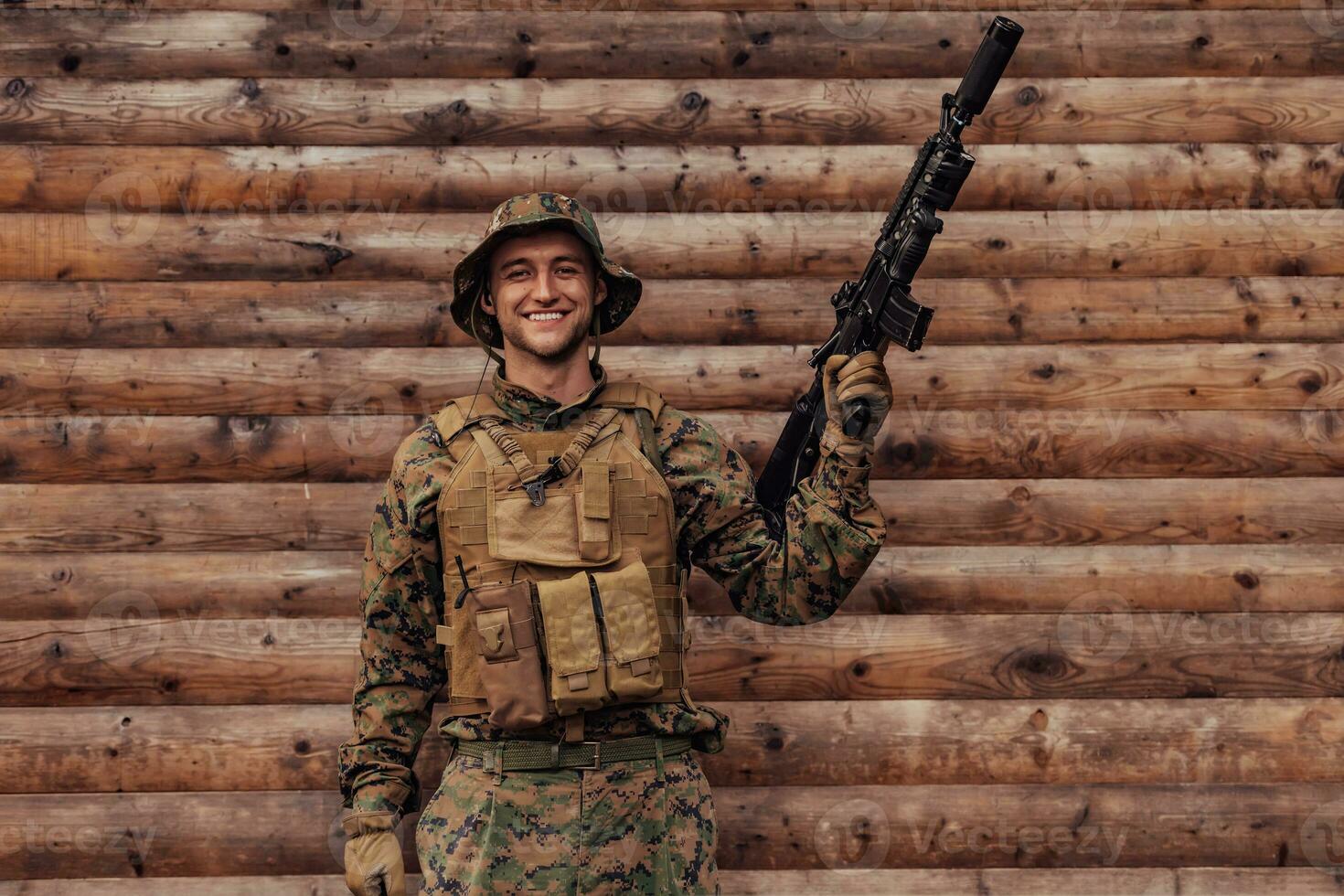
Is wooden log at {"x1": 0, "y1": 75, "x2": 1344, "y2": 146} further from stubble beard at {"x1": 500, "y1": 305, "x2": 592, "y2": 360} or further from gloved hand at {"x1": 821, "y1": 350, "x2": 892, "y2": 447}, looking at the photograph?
gloved hand at {"x1": 821, "y1": 350, "x2": 892, "y2": 447}

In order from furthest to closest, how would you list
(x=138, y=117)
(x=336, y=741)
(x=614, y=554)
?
(x=138, y=117), (x=336, y=741), (x=614, y=554)

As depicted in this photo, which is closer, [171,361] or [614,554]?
[614,554]

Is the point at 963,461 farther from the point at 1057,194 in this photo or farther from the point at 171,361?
the point at 171,361

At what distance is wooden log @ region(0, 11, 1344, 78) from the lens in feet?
13.2

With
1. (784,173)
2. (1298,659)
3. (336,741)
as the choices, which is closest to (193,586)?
(336,741)

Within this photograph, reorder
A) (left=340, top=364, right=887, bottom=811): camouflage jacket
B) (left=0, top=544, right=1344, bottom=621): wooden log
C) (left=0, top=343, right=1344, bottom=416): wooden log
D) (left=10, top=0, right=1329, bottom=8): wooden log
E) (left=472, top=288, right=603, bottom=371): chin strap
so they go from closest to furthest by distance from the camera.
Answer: (left=340, top=364, right=887, bottom=811): camouflage jacket
(left=472, top=288, right=603, bottom=371): chin strap
(left=0, top=544, right=1344, bottom=621): wooden log
(left=0, top=343, right=1344, bottom=416): wooden log
(left=10, top=0, right=1329, bottom=8): wooden log

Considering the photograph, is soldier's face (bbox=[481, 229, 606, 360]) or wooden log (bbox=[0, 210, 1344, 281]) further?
wooden log (bbox=[0, 210, 1344, 281])

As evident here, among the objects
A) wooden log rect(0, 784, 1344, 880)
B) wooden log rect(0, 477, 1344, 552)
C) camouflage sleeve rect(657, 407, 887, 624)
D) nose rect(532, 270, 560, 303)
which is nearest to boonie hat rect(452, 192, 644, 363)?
nose rect(532, 270, 560, 303)

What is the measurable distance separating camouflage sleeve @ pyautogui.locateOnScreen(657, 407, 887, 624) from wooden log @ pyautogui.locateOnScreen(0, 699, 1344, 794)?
3.28 ft

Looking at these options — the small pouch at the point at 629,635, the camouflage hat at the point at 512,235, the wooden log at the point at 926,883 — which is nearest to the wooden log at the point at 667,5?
the camouflage hat at the point at 512,235

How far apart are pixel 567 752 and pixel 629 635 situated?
32 centimetres

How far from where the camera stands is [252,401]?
384cm

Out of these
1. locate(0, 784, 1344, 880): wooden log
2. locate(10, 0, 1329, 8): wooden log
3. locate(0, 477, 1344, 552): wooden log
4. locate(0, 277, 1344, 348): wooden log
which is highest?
locate(10, 0, 1329, 8): wooden log

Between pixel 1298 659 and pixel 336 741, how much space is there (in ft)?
10.3
